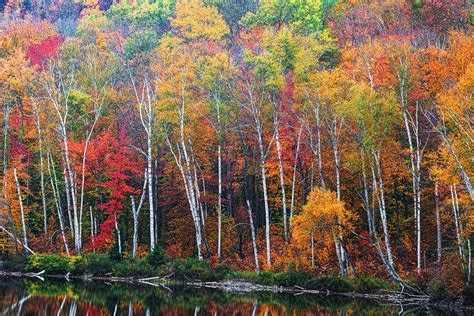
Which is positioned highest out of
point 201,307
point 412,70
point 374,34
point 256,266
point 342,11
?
point 342,11

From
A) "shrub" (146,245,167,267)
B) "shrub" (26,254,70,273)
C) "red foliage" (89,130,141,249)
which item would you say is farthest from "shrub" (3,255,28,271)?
"shrub" (146,245,167,267)

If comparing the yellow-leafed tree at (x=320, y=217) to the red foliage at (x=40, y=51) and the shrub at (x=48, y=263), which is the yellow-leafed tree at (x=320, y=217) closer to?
the shrub at (x=48, y=263)

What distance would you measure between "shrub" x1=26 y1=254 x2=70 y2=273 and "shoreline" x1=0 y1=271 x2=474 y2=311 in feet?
1.15

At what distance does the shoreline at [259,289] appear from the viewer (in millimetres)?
25375

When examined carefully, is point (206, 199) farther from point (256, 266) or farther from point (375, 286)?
point (375, 286)

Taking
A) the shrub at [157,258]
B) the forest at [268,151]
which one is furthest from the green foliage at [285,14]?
the shrub at [157,258]

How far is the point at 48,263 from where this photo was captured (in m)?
36.4

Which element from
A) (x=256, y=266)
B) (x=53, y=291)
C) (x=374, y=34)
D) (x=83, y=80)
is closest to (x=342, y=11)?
(x=374, y=34)

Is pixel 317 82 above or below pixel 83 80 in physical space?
below

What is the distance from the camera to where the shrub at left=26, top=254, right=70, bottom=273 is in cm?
3612

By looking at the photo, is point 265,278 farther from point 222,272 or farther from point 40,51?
point 40,51

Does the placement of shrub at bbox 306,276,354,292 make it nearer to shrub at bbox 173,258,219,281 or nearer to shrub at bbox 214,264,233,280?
shrub at bbox 214,264,233,280

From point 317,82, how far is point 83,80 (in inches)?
719

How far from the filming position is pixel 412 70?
104 ft
